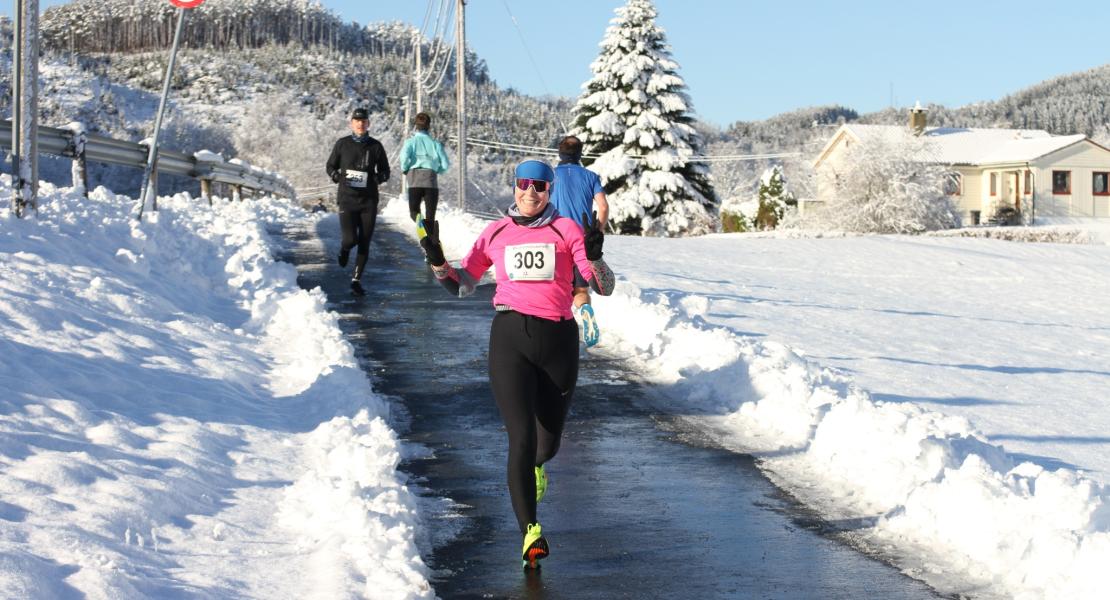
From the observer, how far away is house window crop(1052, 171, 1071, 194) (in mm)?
68562

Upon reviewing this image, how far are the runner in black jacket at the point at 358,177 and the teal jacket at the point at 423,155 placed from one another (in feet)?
4.75

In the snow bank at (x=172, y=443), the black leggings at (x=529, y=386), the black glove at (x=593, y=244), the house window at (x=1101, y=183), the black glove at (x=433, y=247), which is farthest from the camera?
the house window at (x=1101, y=183)

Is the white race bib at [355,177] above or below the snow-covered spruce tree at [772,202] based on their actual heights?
below

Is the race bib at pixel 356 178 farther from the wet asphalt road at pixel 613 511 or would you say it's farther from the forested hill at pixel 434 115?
the forested hill at pixel 434 115

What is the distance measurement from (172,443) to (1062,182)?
227 feet

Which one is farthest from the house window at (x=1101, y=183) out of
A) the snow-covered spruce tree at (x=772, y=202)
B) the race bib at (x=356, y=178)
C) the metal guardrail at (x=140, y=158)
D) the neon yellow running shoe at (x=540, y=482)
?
the neon yellow running shoe at (x=540, y=482)

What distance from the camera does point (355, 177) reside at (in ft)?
46.9

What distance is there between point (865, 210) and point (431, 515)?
47129 millimetres

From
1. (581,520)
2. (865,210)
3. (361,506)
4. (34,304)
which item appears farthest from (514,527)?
(865,210)

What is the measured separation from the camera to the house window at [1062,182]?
225ft

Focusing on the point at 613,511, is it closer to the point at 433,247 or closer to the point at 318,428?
the point at 433,247

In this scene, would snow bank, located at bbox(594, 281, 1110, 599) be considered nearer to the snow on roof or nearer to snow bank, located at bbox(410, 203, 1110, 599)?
snow bank, located at bbox(410, 203, 1110, 599)

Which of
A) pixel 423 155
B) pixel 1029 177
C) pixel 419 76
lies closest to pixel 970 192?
pixel 1029 177

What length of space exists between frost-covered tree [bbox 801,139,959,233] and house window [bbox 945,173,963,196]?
→ 1714 millimetres
